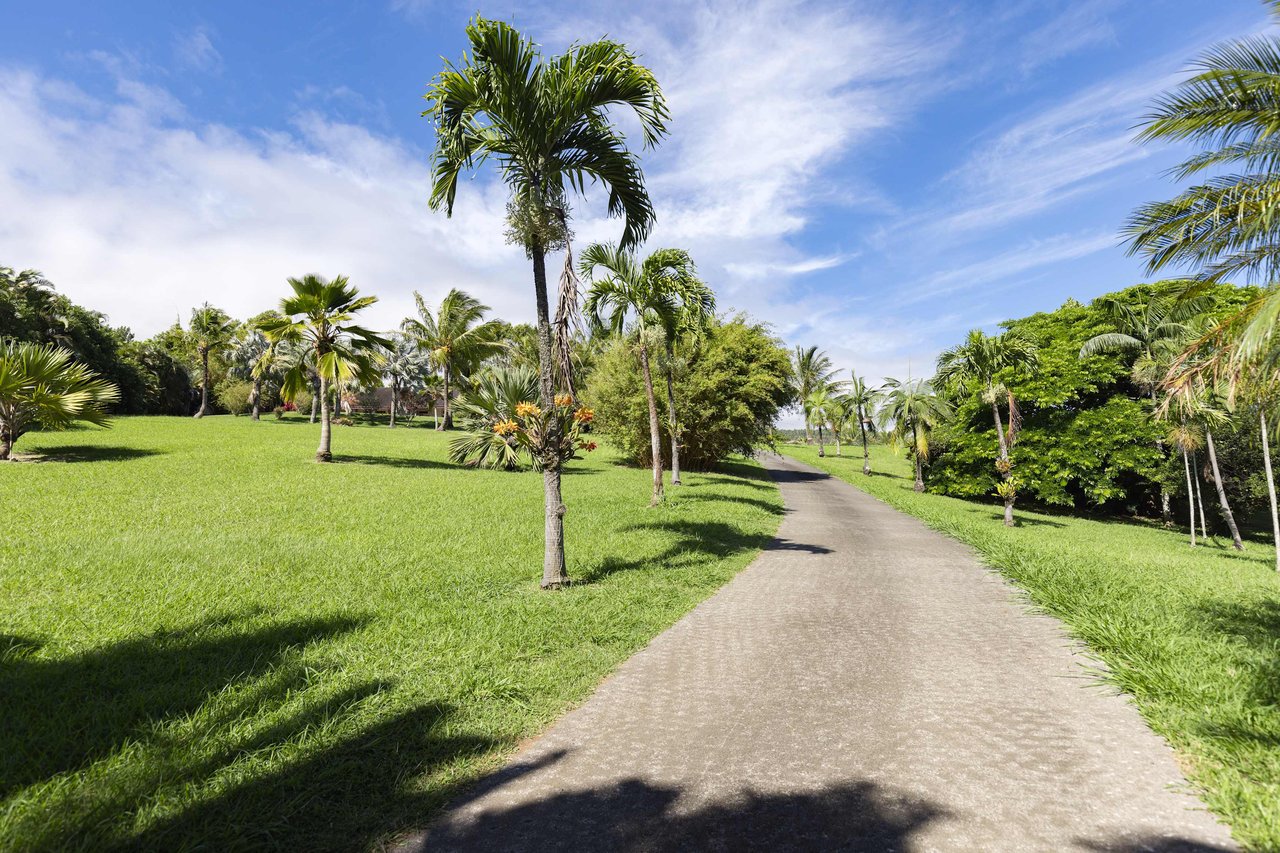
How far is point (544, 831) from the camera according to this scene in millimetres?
2660

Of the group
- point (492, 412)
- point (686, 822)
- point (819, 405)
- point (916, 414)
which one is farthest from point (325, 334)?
point (819, 405)

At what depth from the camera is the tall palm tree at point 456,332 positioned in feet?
133

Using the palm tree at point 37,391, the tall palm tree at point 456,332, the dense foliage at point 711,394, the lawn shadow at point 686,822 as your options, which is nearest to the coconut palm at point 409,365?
the tall palm tree at point 456,332

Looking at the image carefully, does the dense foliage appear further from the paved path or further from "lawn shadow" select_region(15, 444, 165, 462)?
the paved path

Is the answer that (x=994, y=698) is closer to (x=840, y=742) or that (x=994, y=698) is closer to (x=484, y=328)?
(x=840, y=742)

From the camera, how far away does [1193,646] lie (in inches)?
205

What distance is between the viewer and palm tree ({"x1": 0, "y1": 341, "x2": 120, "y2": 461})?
1297 cm

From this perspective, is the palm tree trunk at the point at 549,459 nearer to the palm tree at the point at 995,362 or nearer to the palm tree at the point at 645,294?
the palm tree at the point at 645,294

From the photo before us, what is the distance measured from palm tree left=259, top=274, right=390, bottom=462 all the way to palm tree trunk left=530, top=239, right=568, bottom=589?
13150mm

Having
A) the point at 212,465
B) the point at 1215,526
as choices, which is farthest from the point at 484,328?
the point at 1215,526

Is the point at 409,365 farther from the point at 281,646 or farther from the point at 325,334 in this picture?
the point at 281,646

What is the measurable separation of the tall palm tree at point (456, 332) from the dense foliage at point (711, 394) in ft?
52.5

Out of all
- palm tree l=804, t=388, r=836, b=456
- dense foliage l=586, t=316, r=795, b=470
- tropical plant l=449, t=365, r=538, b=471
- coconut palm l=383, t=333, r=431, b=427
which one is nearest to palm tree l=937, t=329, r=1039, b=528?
dense foliage l=586, t=316, r=795, b=470

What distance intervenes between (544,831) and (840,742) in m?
2.00
